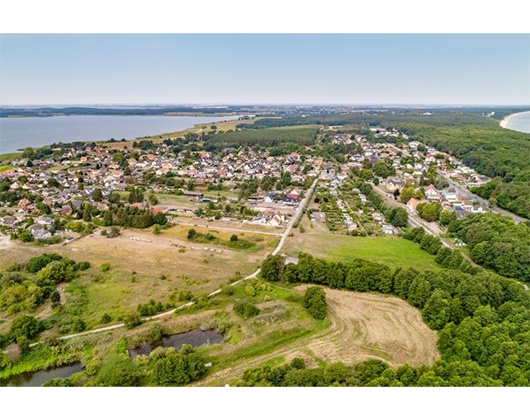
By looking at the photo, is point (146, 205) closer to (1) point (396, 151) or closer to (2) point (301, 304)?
(2) point (301, 304)

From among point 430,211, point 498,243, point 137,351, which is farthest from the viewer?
point 430,211

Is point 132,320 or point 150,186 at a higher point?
point 150,186

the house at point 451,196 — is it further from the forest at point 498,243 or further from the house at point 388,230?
the house at point 388,230

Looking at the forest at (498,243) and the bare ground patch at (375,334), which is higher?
the forest at (498,243)

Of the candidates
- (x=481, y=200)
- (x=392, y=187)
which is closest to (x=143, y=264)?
(x=392, y=187)

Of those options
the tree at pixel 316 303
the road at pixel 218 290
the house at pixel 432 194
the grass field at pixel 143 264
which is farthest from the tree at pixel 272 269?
the house at pixel 432 194

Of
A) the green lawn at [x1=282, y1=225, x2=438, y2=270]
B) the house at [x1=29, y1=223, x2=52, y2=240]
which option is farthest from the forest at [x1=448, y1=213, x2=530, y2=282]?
the house at [x1=29, y1=223, x2=52, y2=240]

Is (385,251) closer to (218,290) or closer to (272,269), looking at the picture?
(272,269)
